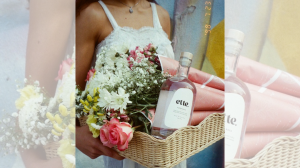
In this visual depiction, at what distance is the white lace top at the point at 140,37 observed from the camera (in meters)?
0.69

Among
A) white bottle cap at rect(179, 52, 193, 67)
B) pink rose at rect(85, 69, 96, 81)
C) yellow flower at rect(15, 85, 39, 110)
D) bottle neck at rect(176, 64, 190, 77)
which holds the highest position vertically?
white bottle cap at rect(179, 52, 193, 67)

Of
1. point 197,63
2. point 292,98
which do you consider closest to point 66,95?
point 197,63

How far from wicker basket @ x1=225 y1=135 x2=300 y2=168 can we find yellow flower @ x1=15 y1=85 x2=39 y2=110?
Answer: 58cm

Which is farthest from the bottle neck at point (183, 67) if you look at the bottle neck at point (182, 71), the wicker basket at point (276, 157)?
the wicker basket at point (276, 157)

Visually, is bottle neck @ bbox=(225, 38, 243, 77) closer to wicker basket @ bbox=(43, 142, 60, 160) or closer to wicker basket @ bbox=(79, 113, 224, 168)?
wicker basket @ bbox=(79, 113, 224, 168)

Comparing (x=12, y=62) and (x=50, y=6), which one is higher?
(x=50, y=6)

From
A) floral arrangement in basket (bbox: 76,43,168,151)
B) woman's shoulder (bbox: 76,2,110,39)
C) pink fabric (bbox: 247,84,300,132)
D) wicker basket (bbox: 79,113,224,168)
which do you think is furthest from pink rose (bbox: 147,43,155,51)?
pink fabric (bbox: 247,84,300,132)

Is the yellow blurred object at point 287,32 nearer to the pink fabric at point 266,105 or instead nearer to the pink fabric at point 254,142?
the pink fabric at point 266,105

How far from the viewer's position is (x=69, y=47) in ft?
2.20

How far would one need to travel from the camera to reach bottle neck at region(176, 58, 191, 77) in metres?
0.73

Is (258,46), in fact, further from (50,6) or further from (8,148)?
(8,148)

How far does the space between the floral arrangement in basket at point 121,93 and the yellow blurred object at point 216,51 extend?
18 cm

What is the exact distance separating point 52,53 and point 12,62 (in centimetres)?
9

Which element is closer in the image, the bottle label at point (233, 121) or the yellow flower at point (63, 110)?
the yellow flower at point (63, 110)
